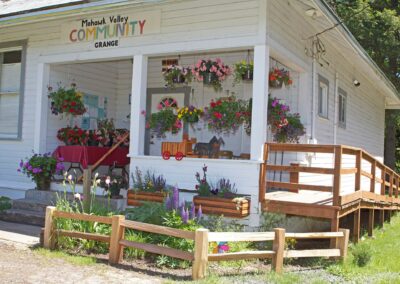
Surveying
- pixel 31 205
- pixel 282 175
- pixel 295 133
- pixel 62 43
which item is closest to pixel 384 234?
pixel 282 175

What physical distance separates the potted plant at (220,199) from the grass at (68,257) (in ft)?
6.58

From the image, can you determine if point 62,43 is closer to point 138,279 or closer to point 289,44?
point 289,44

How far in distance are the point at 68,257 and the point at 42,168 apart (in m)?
3.69

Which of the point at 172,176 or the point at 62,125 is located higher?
the point at 62,125

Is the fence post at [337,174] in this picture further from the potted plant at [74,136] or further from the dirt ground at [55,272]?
the potted plant at [74,136]

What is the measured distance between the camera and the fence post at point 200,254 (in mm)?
5293

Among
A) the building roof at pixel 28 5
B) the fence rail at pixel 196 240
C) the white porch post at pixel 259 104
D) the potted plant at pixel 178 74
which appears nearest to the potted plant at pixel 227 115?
the white porch post at pixel 259 104

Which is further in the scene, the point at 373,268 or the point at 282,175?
the point at 282,175

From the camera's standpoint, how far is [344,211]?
24.5ft

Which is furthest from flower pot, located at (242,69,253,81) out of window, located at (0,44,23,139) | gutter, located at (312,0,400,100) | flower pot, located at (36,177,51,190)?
window, located at (0,44,23,139)

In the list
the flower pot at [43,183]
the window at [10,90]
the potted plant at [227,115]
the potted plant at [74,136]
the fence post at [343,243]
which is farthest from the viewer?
the window at [10,90]

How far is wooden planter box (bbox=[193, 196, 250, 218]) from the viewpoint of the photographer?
7.17 meters

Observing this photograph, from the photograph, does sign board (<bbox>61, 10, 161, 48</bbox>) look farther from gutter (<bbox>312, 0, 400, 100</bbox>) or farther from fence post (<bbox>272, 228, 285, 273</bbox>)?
fence post (<bbox>272, 228, 285, 273</bbox>)

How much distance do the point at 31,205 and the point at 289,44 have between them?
5706 mm
